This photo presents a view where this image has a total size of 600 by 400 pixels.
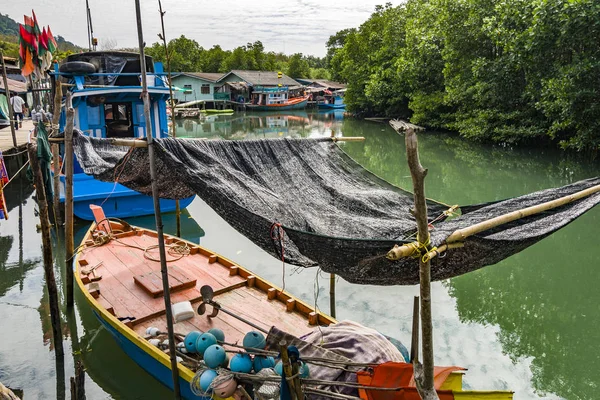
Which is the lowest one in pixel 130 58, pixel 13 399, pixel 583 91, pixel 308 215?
pixel 13 399

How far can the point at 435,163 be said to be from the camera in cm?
1520

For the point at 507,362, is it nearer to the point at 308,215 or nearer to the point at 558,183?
the point at 308,215

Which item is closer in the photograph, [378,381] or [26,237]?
[378,381]

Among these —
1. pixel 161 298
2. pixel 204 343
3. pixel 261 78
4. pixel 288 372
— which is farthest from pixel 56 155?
pixel 261 78

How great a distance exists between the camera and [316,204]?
4406mm

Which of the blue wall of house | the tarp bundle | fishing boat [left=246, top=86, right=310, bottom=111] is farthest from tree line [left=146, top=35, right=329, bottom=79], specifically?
the tarp bundle

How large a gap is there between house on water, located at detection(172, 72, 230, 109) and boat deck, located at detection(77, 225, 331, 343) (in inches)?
1333

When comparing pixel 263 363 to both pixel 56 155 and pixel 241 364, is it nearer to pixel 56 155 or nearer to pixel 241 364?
pixel 241 364

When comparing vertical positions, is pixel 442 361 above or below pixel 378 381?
below

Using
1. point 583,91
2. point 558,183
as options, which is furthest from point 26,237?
point 583,91

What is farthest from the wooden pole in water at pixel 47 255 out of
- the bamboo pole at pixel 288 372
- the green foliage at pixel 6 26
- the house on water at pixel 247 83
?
the green foliage at pixel 6 26

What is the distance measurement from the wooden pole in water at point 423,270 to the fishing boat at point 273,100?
3823cm

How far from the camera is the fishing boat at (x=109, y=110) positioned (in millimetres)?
8766

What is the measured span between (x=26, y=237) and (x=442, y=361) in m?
7.78
